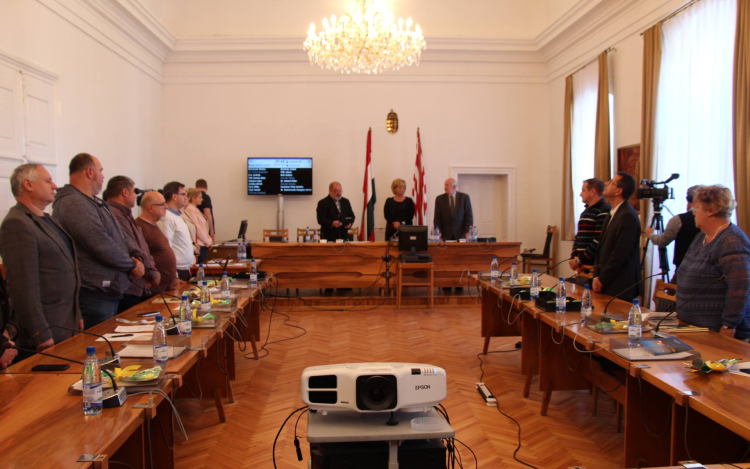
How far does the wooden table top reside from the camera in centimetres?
142

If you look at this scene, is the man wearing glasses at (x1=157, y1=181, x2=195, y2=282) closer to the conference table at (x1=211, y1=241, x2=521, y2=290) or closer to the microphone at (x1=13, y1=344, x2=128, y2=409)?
the conference table at (x1=211, y1=241, x2=521, y2=290)

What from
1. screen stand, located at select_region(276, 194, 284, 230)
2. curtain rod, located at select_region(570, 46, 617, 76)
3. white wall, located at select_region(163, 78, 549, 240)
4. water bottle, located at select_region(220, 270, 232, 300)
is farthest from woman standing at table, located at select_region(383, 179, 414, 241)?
water bottle, located at select_region(220, 270, 232, 300)

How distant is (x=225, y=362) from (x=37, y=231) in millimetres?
1451

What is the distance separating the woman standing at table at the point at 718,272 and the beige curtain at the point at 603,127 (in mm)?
4353

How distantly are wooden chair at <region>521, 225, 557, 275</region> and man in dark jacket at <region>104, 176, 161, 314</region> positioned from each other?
6336 mm

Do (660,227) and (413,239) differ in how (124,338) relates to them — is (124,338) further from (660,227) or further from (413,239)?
(660,227)

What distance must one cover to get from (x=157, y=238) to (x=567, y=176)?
21.0 ft

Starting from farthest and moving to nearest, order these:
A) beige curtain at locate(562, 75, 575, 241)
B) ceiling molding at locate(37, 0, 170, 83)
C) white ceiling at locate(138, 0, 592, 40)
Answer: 1. white ceiling at locate(138, 0, 592, 40)
2. beige curtain at locate(562, 75, 575, 241)
3. ceiling molding at locate(37, 0, 170, 83)

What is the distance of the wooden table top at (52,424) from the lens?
142cm

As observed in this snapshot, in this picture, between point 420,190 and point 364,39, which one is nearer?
point 364,39

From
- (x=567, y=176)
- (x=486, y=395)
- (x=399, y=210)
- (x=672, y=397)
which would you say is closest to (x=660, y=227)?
(x=567, y=176)

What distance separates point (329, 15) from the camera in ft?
30.0

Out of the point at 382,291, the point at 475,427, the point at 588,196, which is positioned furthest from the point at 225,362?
the point at 382,291

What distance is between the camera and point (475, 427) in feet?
10.7
